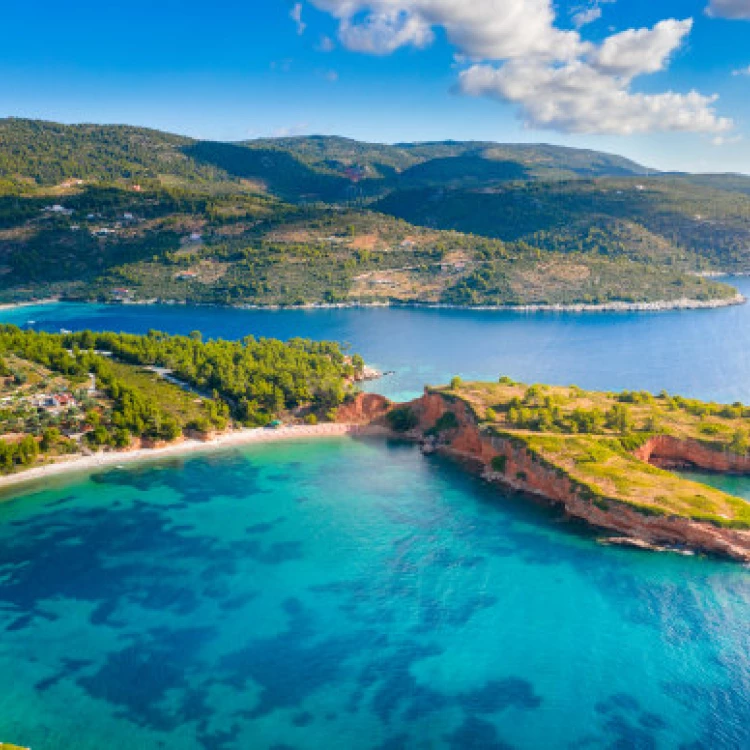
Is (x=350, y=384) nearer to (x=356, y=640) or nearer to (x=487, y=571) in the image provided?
(x=487, y=571)

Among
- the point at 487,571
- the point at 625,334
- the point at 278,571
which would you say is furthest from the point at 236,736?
the point at 625,334

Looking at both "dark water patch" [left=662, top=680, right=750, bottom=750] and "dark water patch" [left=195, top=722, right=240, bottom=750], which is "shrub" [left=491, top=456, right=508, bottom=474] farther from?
"dark water patch" [left=195, top=722, right=240, bottom=750]

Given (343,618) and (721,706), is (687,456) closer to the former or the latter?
(721,706)

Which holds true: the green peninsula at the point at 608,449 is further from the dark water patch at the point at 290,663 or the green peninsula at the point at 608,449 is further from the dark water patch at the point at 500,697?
the dark water patch at the point at 290,663

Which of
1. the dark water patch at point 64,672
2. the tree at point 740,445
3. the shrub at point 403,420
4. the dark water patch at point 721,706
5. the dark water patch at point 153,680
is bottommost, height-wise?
the dark water patch at point 64,672

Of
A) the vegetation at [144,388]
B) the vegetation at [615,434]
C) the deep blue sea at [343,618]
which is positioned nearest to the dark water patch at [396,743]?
the deep blue sea at [343,618]

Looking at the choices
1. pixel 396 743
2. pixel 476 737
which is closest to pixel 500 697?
pixel 476 737
